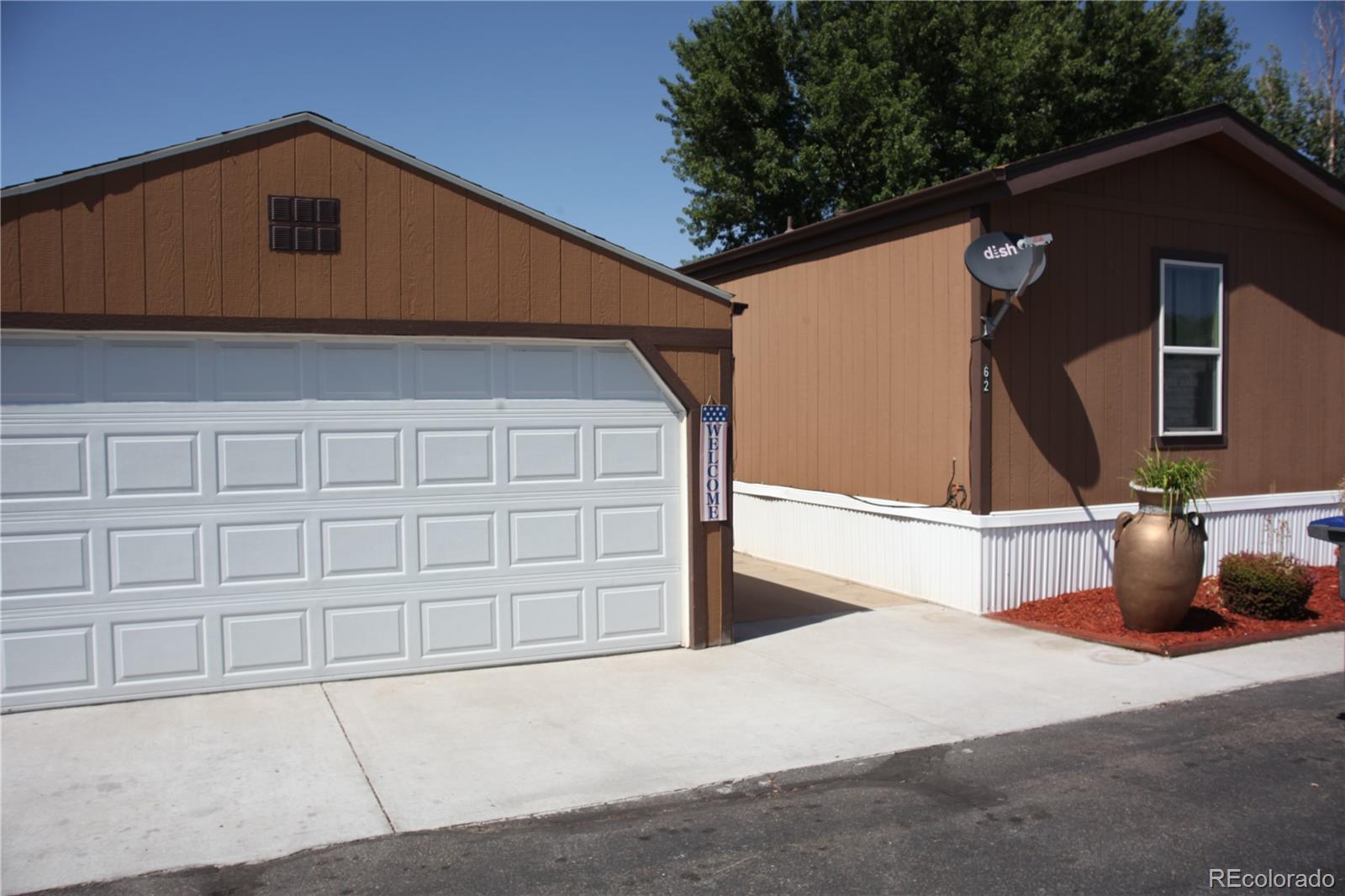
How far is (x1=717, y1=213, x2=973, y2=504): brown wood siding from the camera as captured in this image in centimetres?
1002

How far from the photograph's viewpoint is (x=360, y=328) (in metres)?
7.25

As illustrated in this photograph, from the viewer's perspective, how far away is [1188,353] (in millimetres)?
10891

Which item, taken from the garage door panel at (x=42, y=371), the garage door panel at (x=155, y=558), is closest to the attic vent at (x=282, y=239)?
the garage door panel at (x=42, y=371)

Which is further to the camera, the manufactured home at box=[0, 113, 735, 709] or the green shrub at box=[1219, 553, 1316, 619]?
the green shrub at box=[1219, 553, 1316, 619]

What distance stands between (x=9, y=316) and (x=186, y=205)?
1.23 meters

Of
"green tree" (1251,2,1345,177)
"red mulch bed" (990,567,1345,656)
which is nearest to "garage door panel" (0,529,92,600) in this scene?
"red mulch bed" (990,567,1345,656)

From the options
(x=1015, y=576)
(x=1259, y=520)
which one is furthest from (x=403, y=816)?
(x=1259, y=520)

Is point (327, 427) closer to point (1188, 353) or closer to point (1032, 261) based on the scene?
point (1032, 261)

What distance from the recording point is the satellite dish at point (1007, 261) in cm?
907

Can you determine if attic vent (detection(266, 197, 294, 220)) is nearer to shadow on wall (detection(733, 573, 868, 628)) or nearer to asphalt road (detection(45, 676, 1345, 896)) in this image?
asphalt road (detection(45, 676, 1345, 896))

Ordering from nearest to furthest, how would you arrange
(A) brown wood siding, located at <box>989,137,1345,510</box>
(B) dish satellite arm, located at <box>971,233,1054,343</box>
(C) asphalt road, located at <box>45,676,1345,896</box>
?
1. (C) asphalt road, located at <box>45,676,1345,896</box>
2. (B) dish satellite arm, located at <box>971,233,1054,343</box>
3. (A) brown wood siding, located at <box>989,137,1345,510</box>

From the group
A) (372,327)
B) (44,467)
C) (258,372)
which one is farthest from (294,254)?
(44,467)

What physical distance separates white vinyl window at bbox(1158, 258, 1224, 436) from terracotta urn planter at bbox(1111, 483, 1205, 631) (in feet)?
7.59

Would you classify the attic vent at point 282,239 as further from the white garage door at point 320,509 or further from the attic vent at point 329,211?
the white garage door at point 320,509
